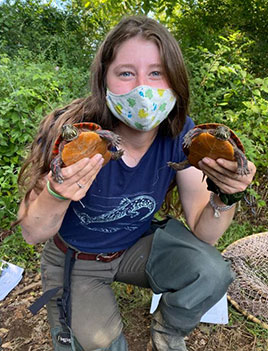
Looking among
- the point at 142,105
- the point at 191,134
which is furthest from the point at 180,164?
the point at 142,105

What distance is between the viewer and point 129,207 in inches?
81.1

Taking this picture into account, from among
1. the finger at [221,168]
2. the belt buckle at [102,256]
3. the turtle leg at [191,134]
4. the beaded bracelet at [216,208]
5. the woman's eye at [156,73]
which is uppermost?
the woman's eye at [156,73]

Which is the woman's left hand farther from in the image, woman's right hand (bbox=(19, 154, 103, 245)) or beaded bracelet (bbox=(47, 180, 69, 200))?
beaded bracelet (bbox=(47, 180, 69, 200))

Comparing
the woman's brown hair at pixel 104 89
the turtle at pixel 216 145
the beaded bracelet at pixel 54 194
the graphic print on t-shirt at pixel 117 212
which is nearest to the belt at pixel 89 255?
the graphic print on t-shirt at pixel 117 212

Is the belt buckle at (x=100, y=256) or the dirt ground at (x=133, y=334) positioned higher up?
the belt buckle at (x=100, y=256)

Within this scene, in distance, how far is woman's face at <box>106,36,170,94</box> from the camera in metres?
1.74

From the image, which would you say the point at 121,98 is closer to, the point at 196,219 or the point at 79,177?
the point at 79,177

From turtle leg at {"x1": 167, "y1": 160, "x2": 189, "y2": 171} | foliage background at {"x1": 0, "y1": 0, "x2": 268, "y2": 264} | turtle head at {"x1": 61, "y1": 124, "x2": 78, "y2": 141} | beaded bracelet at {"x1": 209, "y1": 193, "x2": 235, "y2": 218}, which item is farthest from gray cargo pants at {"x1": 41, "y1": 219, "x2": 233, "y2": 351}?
foliage background at {"x1": 0, "y1": 0, "x2": 268, "y2": 264}

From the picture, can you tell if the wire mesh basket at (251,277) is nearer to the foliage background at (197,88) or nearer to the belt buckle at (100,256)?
the foliage background at (197,88)

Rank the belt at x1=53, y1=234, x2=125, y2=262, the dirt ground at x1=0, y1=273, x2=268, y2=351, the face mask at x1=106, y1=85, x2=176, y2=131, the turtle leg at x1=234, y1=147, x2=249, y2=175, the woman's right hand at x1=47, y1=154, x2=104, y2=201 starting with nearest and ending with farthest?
the woman's right hand at x1=47, y1=154, x2=104, y2=201 → the turtle leg at x1=234, y1=147, x2=249, y2=175 → the face mask at x1=106, y1=85, x2=176, y2=131 → the belt at x1=53, y1=234, x2=125, y2=262 → the dirt ground at x1=0, y1=273, x2=268, y2=351

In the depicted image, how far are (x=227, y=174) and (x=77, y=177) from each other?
795 mm

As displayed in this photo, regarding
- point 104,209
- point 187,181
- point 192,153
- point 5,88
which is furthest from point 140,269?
point 5,88

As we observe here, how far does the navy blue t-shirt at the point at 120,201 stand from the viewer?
77.0 inches

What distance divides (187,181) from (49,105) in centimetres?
212
